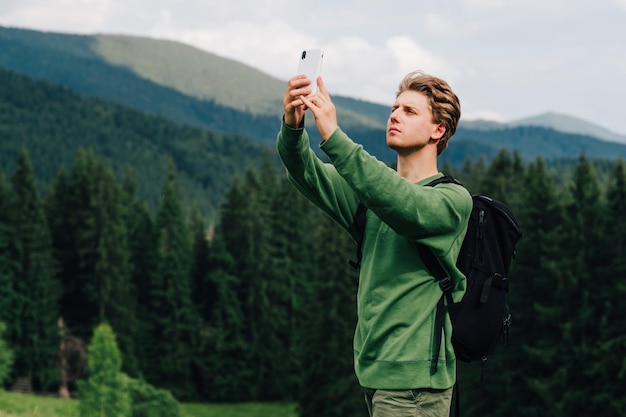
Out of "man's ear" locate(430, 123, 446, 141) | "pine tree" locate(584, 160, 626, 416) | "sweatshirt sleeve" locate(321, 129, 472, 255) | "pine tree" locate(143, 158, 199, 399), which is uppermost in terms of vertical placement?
"man's ear" locate(430, 123, 446, 141)

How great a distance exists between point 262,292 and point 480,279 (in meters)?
65.2

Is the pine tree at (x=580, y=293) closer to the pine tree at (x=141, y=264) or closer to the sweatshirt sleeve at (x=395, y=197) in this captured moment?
the pine tree at (x=141, y=264)

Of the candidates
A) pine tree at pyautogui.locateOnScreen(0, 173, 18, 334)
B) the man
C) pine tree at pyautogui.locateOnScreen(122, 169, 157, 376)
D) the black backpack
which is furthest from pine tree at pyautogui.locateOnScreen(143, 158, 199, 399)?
the black backpack

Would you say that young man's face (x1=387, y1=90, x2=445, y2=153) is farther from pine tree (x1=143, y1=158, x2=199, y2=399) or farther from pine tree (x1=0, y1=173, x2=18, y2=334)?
pine tree (x1=143, y1=158, x2=199, y2=399)

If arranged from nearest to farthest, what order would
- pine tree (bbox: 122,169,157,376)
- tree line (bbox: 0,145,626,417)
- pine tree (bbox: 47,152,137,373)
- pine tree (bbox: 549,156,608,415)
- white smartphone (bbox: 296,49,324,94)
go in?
1. white smartphone (bbox: 296,49,324,94)
2. pine tree (bbox: 549,156,608,415)
3. tree line (bbox: 0,145,626,417)
4. pine tree (bbox: 47,152,137,373)
5. pine tree (bbox: 122,169,157,376)

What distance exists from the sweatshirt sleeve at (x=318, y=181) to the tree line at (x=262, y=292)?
33.0 metres

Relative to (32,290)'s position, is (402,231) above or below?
above

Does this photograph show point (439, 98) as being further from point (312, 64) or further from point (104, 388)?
point (104, 388)

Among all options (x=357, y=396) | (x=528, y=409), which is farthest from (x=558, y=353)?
(x=357, y=396)

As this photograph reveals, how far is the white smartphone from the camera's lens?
3.71 m

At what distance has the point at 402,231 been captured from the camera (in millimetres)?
3674

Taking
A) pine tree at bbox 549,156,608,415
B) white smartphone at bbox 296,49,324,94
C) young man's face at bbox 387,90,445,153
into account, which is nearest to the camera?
white smartphone at bbox 296,49,324,94

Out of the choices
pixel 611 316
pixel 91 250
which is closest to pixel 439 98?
pixel 611 316

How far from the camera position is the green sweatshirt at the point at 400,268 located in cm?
356
